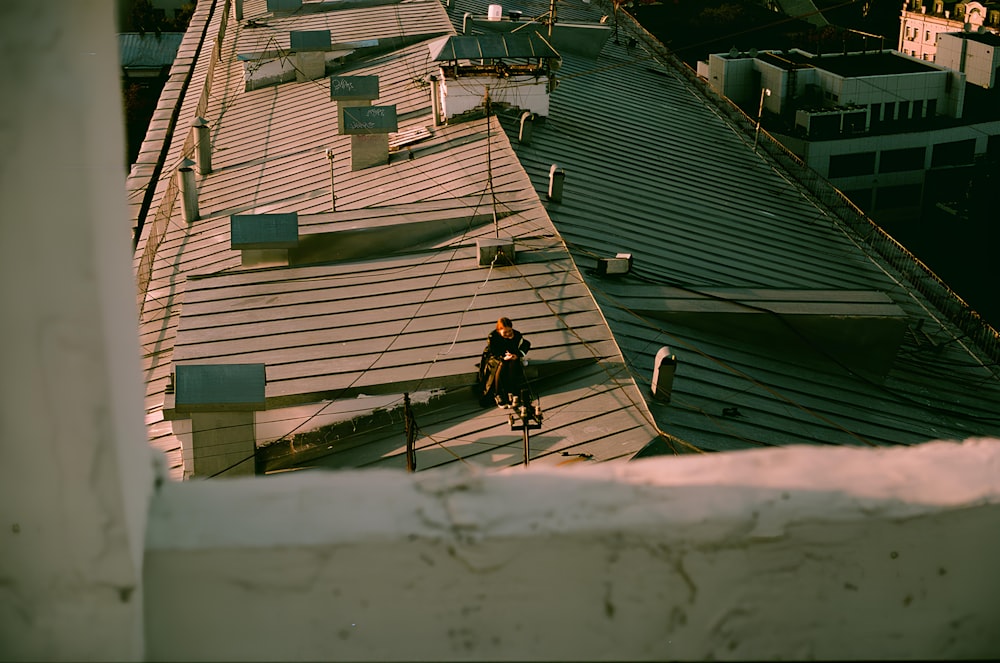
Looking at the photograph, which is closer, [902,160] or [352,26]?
[352,26]

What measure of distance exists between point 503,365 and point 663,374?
1591 millimetres

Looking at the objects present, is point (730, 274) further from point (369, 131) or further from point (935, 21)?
point (935, 21)

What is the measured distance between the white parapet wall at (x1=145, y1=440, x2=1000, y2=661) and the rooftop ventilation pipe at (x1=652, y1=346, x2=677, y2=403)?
352 inches

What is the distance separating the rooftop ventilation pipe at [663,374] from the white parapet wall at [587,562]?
29.3ft

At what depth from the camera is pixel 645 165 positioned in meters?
22.6

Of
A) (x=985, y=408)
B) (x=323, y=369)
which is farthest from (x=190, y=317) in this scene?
(x=985, y=408)

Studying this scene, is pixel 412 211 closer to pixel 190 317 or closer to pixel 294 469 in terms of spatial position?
pixel 190 317

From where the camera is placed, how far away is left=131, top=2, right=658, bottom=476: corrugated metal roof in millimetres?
12242

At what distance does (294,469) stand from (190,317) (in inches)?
129

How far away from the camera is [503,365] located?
12086mm

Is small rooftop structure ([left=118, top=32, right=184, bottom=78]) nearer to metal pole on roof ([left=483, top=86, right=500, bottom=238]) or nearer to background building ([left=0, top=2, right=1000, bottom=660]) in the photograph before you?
metal pole on roof ([left=483, top=86, right=500, bottom=238])

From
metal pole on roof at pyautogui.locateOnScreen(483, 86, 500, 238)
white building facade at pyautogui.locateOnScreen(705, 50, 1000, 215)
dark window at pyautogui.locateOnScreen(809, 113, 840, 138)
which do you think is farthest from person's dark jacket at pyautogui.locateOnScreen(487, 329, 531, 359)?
dark window at pyautogui.locateOnScreen(809, 113, 840, 138)

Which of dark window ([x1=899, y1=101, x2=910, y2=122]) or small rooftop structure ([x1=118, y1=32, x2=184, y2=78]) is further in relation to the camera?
small rooftop structure ([x1=118, y1=32, x2=184, y2=78])

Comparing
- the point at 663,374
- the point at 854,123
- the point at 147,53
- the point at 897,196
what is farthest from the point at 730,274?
the point at 147,53
